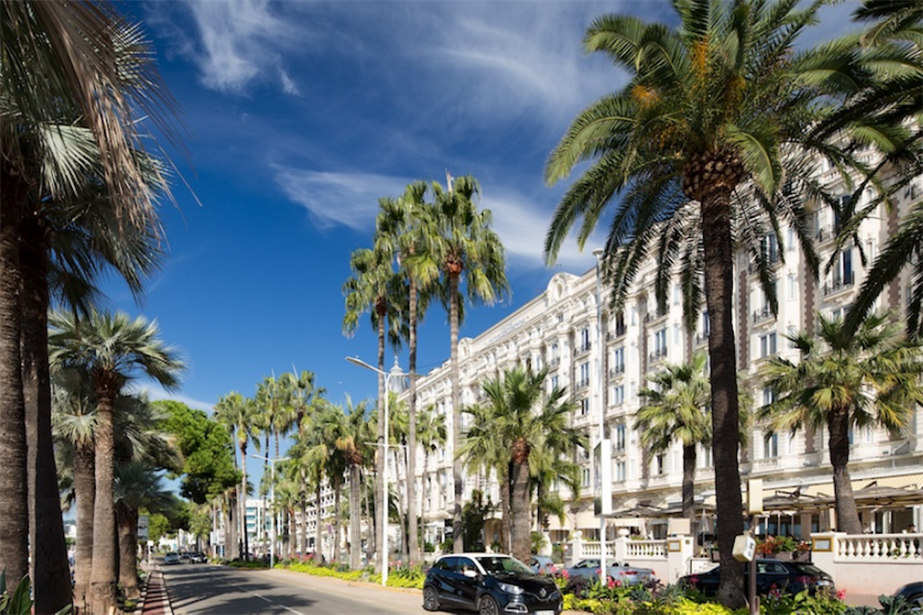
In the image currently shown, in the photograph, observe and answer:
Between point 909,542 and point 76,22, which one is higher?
point 76,22

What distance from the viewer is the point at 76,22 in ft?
13.3

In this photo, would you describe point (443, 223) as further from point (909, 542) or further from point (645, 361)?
point (645, 361)

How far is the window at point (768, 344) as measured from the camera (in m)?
45.0

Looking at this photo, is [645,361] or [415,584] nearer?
[415,584]

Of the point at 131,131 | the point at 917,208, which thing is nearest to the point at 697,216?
the point at 917,208

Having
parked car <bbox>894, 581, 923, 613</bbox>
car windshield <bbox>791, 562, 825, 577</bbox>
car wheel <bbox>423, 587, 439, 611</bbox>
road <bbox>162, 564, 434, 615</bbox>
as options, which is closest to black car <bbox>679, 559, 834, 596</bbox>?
car windshield <bbox>791, 562, 825, 577</bbox>

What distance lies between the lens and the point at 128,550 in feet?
115

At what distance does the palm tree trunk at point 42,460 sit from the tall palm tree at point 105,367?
20.1 feet

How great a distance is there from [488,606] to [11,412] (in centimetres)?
A: 1317

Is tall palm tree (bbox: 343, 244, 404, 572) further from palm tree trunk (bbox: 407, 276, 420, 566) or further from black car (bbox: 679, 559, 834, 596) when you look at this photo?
black car (bbox: 679, 559, 834, 596)

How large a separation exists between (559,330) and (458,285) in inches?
1257

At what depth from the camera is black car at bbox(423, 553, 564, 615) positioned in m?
19.5

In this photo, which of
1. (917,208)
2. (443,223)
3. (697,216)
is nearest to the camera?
(917,208)

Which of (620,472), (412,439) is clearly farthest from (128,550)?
(620,472)
